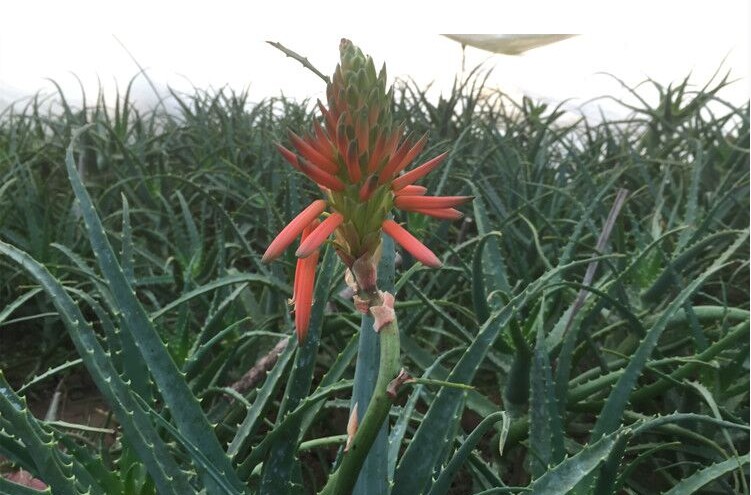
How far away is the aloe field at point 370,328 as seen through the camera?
335 mm

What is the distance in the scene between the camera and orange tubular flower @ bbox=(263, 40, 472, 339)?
0.31 m

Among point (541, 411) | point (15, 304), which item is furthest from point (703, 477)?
point (15, 304)

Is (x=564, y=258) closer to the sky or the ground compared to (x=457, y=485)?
closer to the sky

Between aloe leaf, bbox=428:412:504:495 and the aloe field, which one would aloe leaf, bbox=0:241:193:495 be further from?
aloe leaf, bbox=428:412:504:495

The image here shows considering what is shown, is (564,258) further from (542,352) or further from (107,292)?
(107,292)

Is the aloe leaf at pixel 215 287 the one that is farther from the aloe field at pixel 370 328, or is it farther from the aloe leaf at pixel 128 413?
the aloe leaf at pixel 128 413

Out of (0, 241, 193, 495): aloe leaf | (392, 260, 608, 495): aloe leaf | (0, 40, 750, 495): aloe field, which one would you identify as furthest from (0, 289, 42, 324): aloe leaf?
(392, 260, 608, 495): aloe leaf

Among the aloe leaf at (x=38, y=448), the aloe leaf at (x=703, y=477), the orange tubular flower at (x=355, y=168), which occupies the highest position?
the orange tubular flower at (x=355, y=168)

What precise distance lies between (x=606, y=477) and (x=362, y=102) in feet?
1.12

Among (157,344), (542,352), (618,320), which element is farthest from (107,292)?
(618,320)

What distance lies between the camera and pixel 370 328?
1.26 feet

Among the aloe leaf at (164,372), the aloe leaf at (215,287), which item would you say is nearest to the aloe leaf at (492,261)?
the aloe leaf at (215,287)

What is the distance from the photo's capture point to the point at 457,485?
844 millimetres

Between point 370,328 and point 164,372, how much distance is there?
0.18 metres
